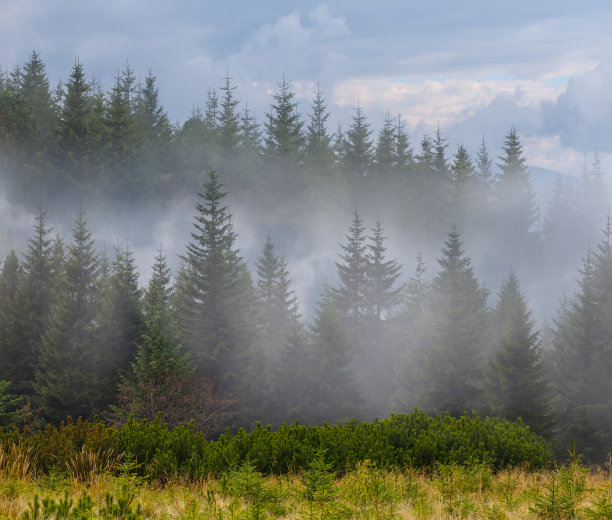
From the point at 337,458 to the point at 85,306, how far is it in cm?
2942

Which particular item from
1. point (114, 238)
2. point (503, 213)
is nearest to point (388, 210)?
point (503, 213)

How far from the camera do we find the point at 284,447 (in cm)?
1027

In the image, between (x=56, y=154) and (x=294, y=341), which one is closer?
(x=294, y=341)

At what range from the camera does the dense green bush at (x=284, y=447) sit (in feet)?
31.2

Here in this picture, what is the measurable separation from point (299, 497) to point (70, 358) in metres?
29.7

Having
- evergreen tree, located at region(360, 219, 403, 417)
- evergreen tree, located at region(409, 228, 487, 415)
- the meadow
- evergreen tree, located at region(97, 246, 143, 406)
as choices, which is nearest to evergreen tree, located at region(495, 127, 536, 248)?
evergreen tree, located at region(360, 219, 403, 417)

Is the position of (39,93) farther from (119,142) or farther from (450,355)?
(450,355)

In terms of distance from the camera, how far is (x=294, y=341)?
122 feet

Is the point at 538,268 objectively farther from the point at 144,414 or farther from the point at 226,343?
the point at 144,414

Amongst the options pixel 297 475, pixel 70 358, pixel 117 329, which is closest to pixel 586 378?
pixel 117 329

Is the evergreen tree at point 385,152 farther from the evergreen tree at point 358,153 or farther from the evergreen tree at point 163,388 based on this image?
the evergreen tree at point 163,388

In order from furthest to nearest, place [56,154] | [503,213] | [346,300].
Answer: [503,213]
[56,154]
[346,300]

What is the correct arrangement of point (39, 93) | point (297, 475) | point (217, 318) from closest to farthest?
point (297, 475) < point (217, 318) < point (39, 93)

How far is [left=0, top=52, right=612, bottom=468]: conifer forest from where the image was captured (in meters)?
32.6
